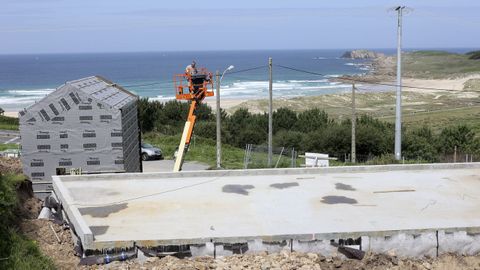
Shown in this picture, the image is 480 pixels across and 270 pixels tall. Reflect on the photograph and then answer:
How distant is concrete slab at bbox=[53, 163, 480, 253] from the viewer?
1154cm

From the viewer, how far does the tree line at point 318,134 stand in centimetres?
3388

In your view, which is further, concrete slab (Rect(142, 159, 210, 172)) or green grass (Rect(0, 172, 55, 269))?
concrete slab (Rect(142, 159, 210, 172))

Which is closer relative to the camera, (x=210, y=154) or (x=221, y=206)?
(x=221, y=206)

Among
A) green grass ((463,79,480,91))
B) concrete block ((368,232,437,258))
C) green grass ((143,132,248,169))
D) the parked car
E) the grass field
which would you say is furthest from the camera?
green grass ((463,79,480,91))

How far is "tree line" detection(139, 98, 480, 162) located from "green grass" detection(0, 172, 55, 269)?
73.4ft

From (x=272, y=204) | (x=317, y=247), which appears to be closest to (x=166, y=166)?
(x=272, y=204)

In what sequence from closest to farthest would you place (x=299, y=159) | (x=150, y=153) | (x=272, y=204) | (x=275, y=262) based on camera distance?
(x=275, y=262) < (x=272, y=204) < (x=299, y=159) < (x=150, y=153)

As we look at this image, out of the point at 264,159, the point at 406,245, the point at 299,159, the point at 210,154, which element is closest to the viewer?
the point at 406,245

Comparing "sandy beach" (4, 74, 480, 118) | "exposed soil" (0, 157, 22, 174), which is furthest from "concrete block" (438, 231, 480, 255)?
"sandy beach" (4, 74, 480, 118)

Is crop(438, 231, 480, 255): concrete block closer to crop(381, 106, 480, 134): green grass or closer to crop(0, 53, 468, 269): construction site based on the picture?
crop(0, 53, 468, 269): construction site

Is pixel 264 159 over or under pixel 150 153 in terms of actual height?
over

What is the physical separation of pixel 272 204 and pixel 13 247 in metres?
5.97

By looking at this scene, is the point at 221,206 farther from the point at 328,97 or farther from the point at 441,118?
the point at 328,97

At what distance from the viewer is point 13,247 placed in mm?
10766
